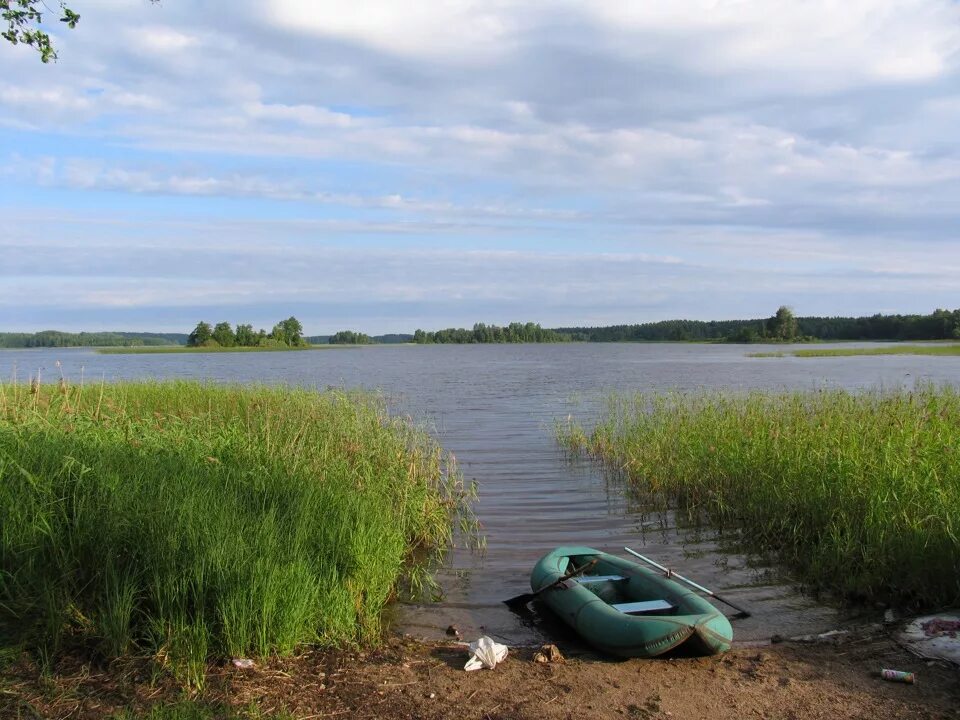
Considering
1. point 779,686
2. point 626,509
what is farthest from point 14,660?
point 626,509

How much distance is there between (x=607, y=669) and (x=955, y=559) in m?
3.10

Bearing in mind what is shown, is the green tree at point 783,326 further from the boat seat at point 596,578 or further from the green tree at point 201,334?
the boat seat at point 596,578

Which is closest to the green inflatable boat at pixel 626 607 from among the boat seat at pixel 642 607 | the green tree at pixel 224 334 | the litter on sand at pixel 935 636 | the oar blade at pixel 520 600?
the boat seat at pixel 642 607

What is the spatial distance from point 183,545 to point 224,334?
337ft

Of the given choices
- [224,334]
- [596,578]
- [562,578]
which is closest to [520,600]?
[562,578]

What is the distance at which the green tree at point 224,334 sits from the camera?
102562 mm

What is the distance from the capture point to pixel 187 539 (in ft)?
16.9

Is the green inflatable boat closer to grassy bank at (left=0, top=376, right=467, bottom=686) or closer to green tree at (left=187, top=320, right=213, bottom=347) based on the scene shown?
grassy bank at (left=0, top=376, right=467, bottom=686)

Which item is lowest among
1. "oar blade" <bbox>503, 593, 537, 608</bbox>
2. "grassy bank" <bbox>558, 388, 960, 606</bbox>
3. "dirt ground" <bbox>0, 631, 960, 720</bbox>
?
"oar blade" <bbox>503, 593, 537, 608</bbox>

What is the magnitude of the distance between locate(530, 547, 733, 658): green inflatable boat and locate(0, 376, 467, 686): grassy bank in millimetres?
1566

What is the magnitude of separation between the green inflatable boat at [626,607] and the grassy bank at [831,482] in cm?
179

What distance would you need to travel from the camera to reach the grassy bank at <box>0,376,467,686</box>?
4.88m

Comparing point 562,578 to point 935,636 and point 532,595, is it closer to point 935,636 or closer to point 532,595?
point 532,595

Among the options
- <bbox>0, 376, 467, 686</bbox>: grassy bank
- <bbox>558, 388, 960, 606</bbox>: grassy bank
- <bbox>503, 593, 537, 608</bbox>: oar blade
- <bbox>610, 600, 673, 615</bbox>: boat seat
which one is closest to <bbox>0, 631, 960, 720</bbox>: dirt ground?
<bbox>0, 376, 467, 686</bbox>: grassy bank
